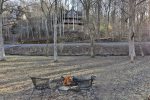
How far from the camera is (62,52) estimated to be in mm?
37594

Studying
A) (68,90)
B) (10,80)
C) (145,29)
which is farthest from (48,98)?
(145,29)

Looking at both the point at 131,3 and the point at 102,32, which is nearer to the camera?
the point at 131,3

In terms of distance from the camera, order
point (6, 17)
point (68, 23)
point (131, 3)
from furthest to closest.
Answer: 1. point (68, 23)
2. point (6, 17)
3. point (131, 3)

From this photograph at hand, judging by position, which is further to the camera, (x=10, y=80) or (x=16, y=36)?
(x=16, y=36)

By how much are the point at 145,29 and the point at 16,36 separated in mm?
28893

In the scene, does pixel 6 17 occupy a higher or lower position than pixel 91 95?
higher

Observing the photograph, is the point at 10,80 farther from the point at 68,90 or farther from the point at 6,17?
the point at 6,17

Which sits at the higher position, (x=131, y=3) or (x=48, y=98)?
(x=131, y=3)

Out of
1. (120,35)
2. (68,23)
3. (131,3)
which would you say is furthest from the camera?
(68,23)

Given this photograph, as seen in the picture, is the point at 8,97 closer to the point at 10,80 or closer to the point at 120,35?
the point at 10,80

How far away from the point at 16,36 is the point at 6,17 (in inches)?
189

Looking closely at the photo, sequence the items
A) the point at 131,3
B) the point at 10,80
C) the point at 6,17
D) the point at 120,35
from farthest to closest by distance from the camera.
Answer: the point at 6,17 → the point at 120,35 → the point at 131,3 → the point at 10,80

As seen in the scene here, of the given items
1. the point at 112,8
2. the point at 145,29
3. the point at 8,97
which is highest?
the point at 112,8

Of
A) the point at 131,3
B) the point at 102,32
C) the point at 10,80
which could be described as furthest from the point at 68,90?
the point at 102,32
